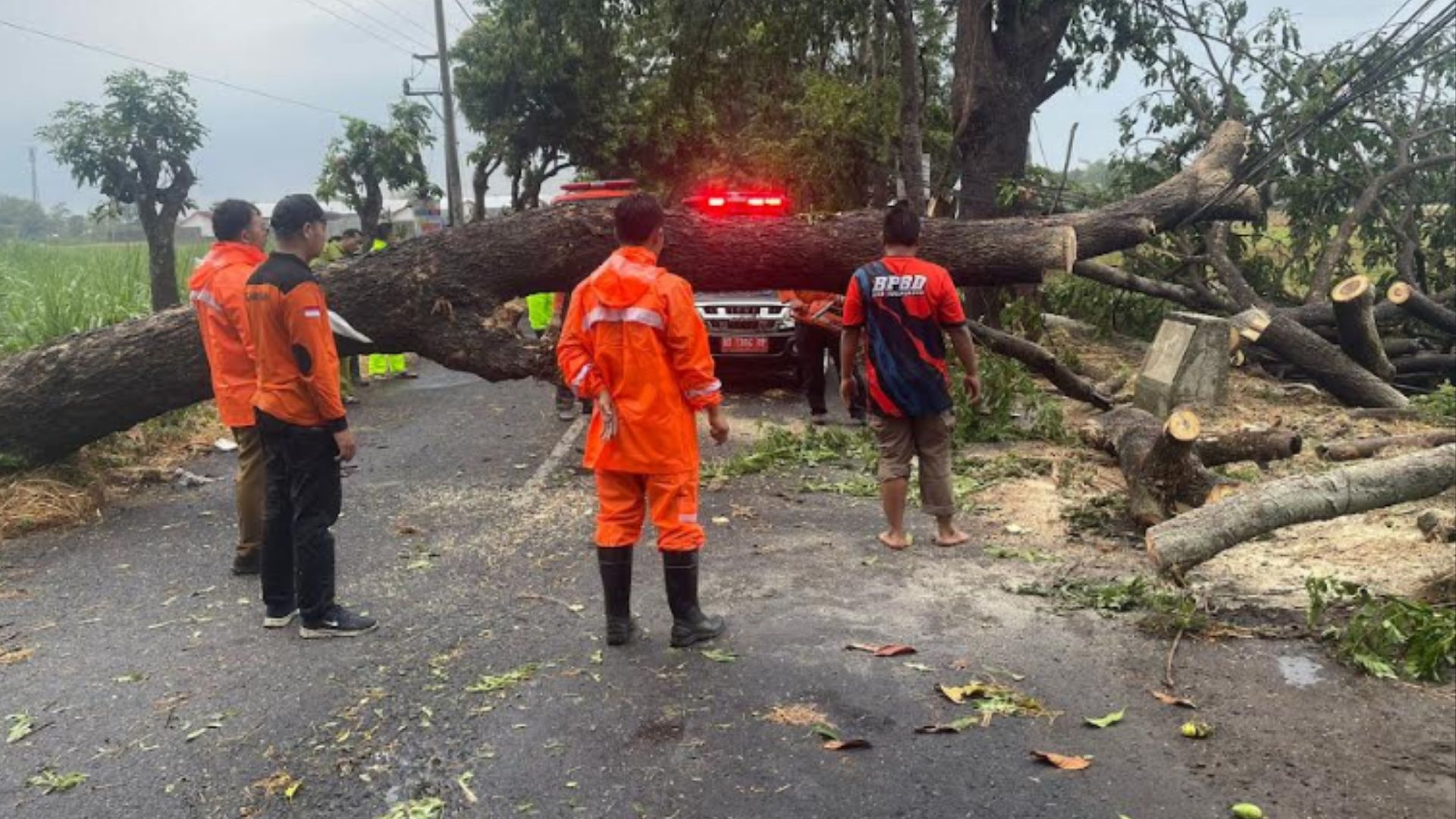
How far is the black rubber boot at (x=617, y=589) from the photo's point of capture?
4.32m

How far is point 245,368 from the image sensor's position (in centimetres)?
532

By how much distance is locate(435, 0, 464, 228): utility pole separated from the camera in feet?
98.2

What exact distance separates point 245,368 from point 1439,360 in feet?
32.3

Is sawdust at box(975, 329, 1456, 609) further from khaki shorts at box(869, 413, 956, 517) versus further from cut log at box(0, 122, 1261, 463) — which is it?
cut log at box(0, 122, 1261, 463)

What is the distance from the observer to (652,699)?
3.87 metres

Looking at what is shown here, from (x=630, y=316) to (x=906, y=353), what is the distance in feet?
5.58

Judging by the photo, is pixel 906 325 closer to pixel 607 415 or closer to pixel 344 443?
pixel 607 415

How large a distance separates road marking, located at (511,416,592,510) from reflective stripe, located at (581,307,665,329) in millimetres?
1937

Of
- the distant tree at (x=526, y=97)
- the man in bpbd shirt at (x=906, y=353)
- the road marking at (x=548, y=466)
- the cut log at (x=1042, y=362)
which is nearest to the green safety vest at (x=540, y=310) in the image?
the road marking at (x=548, y=466)

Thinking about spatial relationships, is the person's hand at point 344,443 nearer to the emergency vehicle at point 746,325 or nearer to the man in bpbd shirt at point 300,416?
the man in bpbd shirt at point 300,416

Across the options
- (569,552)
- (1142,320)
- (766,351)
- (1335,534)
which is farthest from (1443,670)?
(1142,320)

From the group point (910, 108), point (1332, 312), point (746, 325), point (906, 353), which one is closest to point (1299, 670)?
point (906, 353)

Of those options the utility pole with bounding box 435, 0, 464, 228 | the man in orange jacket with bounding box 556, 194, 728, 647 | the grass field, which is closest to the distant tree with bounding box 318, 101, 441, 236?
the grass field

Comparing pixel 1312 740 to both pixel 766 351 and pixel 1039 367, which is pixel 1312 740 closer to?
pixel 1039 367
